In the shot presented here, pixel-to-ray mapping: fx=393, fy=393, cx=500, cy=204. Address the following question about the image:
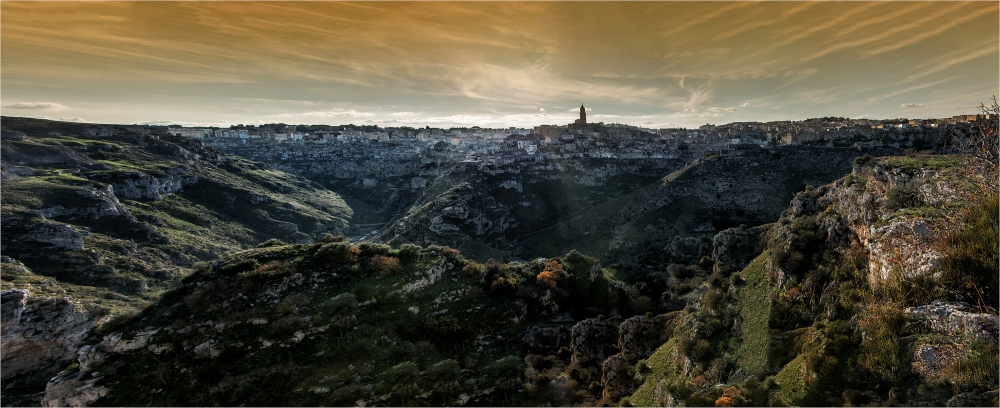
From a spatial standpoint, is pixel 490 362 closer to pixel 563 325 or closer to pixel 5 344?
pixel 563 325

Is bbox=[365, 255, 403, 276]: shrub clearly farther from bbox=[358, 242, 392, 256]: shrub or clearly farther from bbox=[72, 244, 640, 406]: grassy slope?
bbox=[358, 242, 392, 256]: shrub

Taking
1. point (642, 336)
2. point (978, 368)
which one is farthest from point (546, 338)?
point (978, 368)

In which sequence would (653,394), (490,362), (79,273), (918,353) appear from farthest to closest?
(79,273) → (490,362) → (653,394) → (918,353)

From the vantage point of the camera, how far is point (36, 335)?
2836 centimetres

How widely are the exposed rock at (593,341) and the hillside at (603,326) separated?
109 millimetres

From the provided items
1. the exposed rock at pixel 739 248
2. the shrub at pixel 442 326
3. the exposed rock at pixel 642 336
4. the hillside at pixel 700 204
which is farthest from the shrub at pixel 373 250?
the hillside at pixel 700 204

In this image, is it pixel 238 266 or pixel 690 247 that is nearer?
pixel 238 266

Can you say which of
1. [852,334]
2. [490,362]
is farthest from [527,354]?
[852,334]

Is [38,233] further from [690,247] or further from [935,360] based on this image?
[690,247]

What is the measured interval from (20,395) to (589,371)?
37.4 metres

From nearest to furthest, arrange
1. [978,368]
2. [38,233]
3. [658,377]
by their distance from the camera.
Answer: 1. [978,368]
2. [658,377]
3. [38,233]

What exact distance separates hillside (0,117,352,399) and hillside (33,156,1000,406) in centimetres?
1317

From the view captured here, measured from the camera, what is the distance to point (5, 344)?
27.3 meters

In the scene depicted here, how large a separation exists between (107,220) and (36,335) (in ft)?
168
